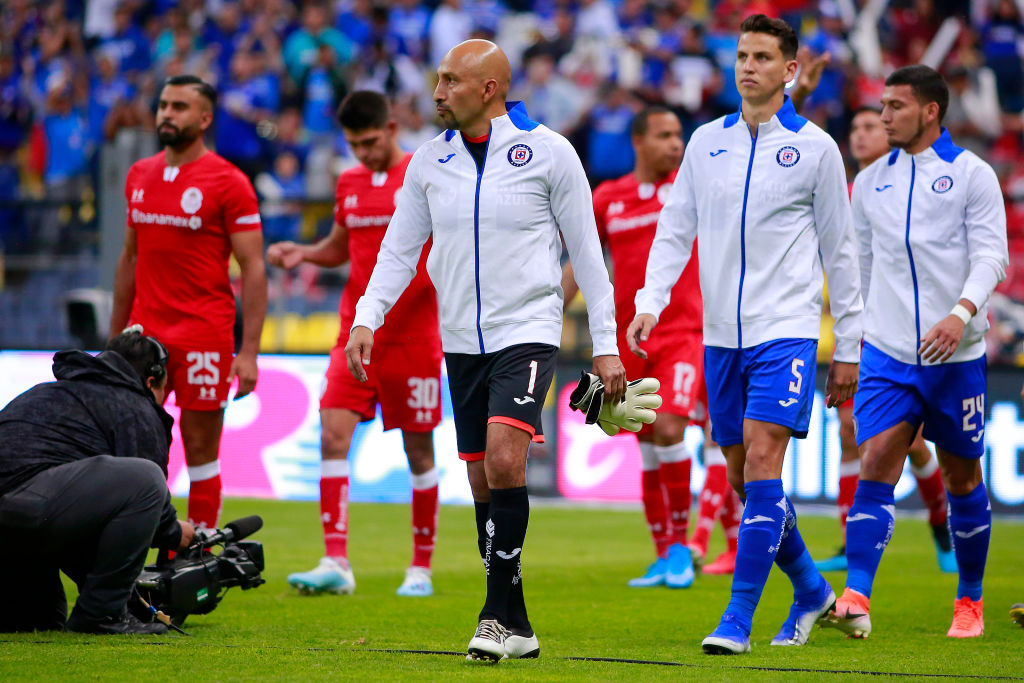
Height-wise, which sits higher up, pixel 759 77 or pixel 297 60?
pixel 297 60

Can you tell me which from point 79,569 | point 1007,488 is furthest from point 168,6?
point 79,569

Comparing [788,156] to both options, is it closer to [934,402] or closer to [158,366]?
[934,402]

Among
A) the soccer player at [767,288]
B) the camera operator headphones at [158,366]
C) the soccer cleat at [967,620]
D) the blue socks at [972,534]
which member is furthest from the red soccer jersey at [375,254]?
the soccer cleat at [967,620]

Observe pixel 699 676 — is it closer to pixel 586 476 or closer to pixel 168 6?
pixel 586 476

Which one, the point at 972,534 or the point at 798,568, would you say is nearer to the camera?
the point at 798,568

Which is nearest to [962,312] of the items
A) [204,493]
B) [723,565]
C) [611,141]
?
[723,565]

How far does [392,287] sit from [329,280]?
8409 millimetres

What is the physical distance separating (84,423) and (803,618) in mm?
3145

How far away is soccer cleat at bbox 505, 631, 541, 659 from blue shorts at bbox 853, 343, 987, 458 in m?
1.94

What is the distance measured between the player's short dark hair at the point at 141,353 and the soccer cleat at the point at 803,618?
296 centimetres

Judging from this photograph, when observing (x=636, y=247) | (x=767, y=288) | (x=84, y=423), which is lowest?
(x=84, y=423)

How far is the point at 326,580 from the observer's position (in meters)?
7.52

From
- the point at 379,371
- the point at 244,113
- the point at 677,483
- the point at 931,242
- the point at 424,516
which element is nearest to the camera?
the point at 931,242

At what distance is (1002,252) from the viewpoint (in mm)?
6117
